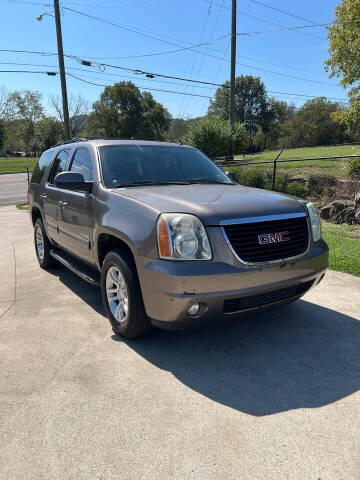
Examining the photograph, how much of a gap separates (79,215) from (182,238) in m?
1.78

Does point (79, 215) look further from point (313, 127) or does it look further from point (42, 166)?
point (313, 127)

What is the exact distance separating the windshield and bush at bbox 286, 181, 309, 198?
7.14 metres

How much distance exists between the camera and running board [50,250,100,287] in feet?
13.0

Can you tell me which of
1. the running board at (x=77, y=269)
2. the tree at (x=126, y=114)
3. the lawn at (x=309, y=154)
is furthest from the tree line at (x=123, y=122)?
the running board at (x=77, y=269)

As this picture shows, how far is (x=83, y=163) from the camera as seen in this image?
14.4 ft

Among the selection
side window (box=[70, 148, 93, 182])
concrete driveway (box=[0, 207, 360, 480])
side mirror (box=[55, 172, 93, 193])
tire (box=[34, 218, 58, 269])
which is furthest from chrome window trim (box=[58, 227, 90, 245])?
tire (box=[34, 218, 58, 269])

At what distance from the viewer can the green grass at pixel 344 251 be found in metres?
5.54

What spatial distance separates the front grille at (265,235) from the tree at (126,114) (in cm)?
6951

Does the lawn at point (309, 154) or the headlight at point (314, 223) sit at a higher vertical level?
the lawn at point (309, 154)

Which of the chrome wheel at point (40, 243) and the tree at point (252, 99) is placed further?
the tree at point (252, 99)

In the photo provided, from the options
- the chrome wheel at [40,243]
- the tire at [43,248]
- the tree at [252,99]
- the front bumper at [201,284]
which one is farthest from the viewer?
the tree at [252,99]

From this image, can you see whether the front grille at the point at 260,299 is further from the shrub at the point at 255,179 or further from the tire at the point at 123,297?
the shrub at the point at 255,179

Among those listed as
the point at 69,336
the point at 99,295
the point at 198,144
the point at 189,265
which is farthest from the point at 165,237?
the point at 198,144

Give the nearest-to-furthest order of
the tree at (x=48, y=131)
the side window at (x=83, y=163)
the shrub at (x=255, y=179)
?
the side window at (x=83, y=163)
the shrub at (x=255, y=179)
the tree at (x=48, y=131)
